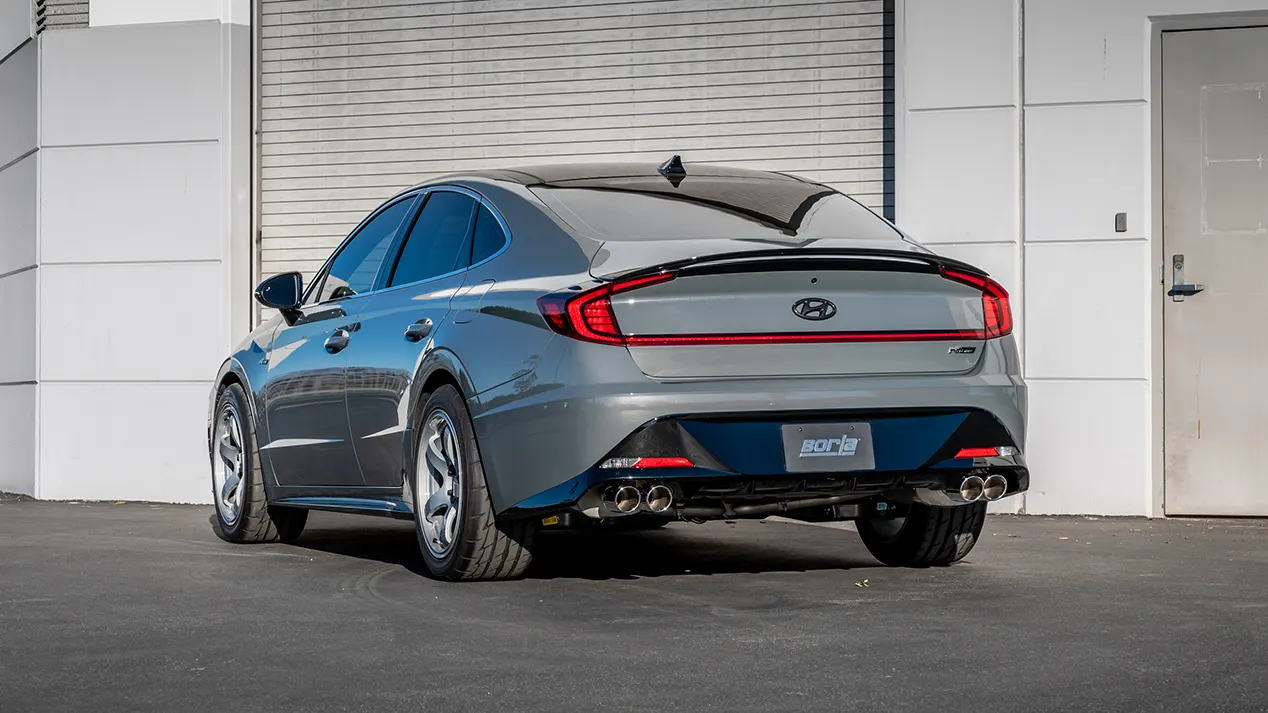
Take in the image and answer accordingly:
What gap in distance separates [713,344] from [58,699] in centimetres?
257

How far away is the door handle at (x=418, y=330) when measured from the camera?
23.0 ft

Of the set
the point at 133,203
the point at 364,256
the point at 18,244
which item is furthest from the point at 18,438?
the point at 364,256

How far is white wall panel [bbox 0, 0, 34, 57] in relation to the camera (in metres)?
13.7

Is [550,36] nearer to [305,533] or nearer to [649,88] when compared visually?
[649,88]

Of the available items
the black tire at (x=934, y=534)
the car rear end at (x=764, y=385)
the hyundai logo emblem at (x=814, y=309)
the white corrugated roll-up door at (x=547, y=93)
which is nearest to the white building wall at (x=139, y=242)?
the white corrugated roll-up door at (x=547, y=93)

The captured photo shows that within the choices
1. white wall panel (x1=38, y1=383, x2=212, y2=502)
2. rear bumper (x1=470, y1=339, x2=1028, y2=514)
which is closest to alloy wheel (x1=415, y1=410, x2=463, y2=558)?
rear bumper (x1=470, y1=339, x2=1028, y2=514)

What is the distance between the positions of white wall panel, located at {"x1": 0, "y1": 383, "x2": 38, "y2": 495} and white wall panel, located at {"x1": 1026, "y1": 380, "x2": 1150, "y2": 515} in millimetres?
7147

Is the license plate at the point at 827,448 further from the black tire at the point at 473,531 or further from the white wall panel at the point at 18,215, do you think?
the white wall panel at the point at 18,215

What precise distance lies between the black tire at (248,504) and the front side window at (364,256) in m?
0.83

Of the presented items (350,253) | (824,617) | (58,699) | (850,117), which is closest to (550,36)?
(850,117)

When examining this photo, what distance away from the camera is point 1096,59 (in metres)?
11.0

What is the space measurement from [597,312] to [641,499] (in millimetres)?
651

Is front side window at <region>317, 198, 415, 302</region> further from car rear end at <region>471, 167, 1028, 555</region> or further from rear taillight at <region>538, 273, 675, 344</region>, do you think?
rear taillight at <region>538, 273, 675, 344</region>

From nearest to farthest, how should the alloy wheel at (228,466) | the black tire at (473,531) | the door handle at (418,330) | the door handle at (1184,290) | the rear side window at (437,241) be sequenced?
the black tire at (473,531), the door handle at (418,330), the rear side window at (437,241), the alloy wheel at (228,466), the door handle at (1184,290)
